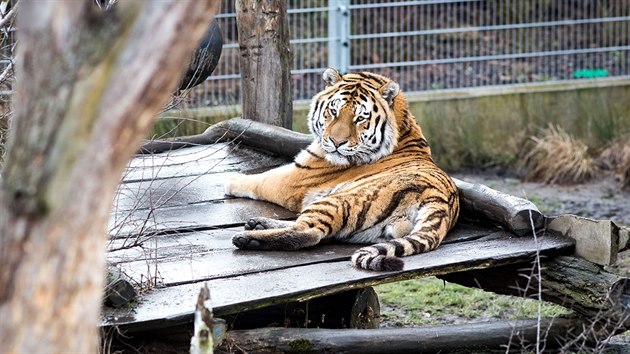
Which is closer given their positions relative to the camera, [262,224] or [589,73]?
[262,224]

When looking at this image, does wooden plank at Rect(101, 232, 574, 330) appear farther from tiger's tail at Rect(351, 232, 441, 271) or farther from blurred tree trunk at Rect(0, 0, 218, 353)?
blurred tree trunk at Rect(0, 0, 218, 353)

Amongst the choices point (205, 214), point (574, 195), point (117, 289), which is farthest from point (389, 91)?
point (574, 195)

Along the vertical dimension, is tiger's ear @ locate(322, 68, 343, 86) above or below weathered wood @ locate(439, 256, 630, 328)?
above

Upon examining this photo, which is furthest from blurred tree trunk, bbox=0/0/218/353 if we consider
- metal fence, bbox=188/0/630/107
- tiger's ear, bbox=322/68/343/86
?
metal fence, bbox=188/0/630/107

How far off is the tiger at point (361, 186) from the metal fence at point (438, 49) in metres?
3.56

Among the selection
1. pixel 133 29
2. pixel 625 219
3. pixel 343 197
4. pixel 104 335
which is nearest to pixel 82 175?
pixel 133 29

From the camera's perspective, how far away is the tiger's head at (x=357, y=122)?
5285 millimetres

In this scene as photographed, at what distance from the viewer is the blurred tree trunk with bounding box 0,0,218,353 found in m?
2.06

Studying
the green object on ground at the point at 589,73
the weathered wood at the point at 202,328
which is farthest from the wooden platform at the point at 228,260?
the green object on ground at the point at 589,73

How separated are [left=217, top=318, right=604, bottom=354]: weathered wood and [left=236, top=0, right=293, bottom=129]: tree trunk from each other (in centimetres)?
263

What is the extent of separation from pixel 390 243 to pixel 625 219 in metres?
3.92

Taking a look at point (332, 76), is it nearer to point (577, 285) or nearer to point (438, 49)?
point (577, 285)

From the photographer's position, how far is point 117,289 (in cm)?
384

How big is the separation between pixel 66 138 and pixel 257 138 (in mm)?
4673
